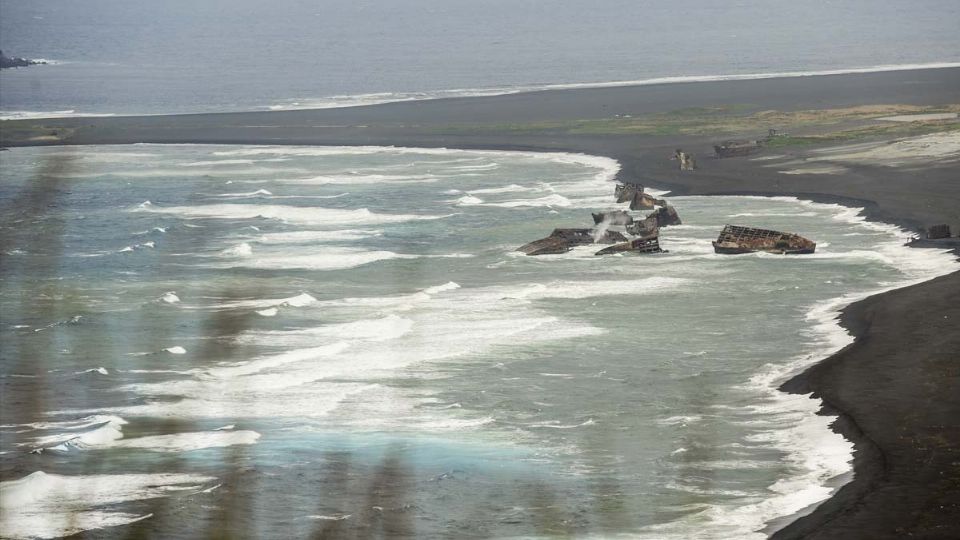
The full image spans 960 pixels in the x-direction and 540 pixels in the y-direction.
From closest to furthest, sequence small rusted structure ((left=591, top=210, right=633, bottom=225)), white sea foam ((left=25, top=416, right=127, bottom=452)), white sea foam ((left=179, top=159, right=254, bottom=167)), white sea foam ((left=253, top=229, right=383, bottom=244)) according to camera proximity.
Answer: white sea foam ((left=25, top=416, right=127, bottom=452))
small rusted structure ((left=591, top=210, right=633, bottom=225))
white sea foam ((left=253, top=229, right=383, bottom=244))
white sea foam ((left=179, top=159, right=254, bottom=167))

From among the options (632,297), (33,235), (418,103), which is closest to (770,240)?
(632,297)

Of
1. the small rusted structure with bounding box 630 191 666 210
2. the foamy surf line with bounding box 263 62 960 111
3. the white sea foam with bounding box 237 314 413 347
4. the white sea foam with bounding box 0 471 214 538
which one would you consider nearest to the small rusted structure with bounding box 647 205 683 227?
the small rusted structure with bounding box 630 191 666 210

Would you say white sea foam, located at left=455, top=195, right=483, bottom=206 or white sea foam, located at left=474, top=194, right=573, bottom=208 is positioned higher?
white sea foam, located at left=474, top=194, right=573, bottom=208

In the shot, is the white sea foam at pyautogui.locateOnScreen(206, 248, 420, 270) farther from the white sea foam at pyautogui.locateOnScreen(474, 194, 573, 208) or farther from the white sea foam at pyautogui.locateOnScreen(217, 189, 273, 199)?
the white sea foam at pyautogui.locateOnScreen(217, 189, 273, 199)

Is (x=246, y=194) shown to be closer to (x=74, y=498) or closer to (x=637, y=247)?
(x=637, y=247)

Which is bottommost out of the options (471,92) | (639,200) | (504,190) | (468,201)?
(468,201)

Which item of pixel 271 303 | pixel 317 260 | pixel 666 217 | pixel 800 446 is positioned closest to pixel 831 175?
pixel 666 217
